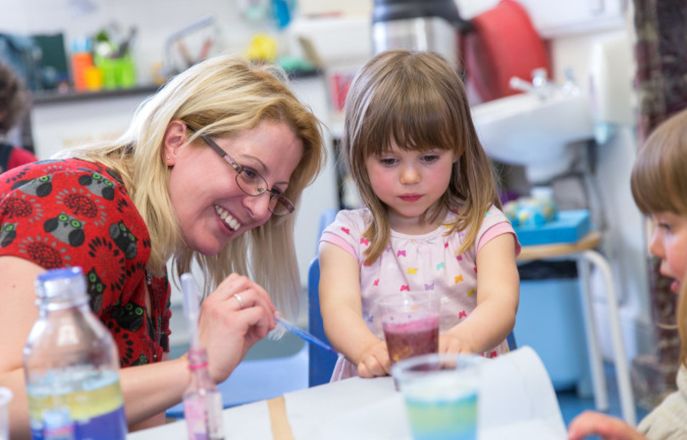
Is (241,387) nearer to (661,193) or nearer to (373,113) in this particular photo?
(373,113)

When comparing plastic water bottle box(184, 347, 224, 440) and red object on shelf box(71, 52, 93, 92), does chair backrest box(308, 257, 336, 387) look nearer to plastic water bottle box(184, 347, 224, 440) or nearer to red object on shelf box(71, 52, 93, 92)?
plastic water bottle box(184, 347, 224, 440)

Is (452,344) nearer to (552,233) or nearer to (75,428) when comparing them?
(75,428)

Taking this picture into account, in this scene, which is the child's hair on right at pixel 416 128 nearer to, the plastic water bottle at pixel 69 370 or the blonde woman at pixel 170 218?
the blonde woman at pixel 170 218

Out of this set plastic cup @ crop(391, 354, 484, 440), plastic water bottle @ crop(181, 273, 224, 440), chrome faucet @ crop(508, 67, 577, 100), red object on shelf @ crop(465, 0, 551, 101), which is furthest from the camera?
red object on shelf @ crop(465, 0, 551, 101)

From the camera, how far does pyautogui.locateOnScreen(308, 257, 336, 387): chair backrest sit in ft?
6.10

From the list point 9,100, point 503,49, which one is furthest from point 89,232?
point 503,49

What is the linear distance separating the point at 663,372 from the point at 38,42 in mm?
3742

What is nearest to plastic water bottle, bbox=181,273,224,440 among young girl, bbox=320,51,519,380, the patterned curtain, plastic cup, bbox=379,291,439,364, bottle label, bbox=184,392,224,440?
bottle label, bbox=184,392,224,440

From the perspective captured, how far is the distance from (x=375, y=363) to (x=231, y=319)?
0.74 ft

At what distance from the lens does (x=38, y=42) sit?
16.8 ft

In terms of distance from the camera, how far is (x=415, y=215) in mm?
1688

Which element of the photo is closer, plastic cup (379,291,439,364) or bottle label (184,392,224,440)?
bottle label (184,392,224,440)

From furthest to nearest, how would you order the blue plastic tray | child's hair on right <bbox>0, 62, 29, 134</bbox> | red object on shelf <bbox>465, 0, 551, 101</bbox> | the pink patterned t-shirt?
red object on shelf <bbox>465, 0, 551, 101</bbox> → child's hair on right <bbox>0, 62, 29, 134</bbox> → the blue plastic tray → the pink patterned t-shirt

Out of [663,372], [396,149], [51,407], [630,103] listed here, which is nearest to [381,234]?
[396,149]
